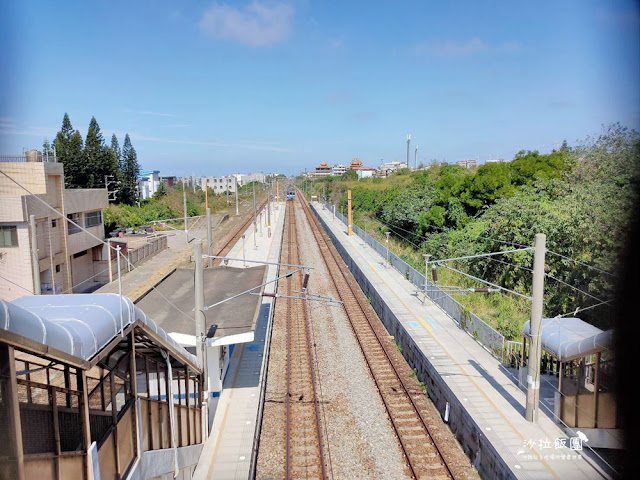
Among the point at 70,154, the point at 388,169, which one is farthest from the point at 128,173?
the point at 388,169

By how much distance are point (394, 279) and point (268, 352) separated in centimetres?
801

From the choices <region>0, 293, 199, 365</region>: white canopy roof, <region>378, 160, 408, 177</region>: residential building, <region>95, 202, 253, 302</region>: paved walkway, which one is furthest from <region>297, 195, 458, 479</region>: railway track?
<region>378, 160, 408, 177</region>: residential building

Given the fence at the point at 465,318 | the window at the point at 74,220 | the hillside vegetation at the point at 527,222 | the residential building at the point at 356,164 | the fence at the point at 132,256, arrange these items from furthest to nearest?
the residential building at the point at 356,164, the fence at the point at 132,256, the window at the point at 74,220, the fence at the point at 465,318, the hillside vegetation at the point at 527,222

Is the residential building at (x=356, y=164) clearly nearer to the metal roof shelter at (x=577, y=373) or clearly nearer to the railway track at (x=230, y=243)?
the railway track at (x=230, y=243)

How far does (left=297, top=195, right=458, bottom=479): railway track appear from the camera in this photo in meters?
7.33

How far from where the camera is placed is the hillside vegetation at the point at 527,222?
8.44m

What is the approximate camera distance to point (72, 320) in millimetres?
3041

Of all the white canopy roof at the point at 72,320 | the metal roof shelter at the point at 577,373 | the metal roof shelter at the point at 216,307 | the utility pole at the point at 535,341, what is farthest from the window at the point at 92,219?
the metal roof shelter at the point at 577,373

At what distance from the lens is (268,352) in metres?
12.2

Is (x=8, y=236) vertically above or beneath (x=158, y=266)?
above

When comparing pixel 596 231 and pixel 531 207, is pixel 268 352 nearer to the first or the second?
pixel 596 231

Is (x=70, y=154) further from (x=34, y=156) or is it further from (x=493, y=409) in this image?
(x=493, y=409)

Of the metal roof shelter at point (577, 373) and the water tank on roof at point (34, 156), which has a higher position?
the water tank on roof at point (34, 156)

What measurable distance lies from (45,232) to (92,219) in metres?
5.43
